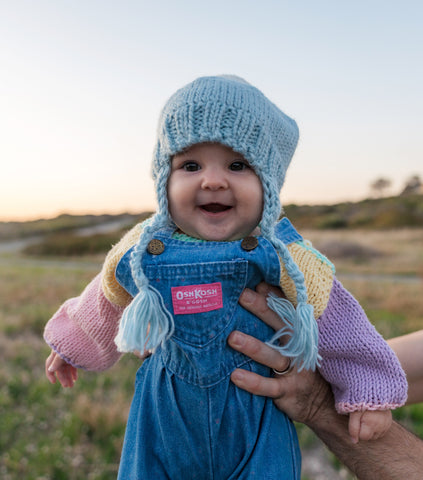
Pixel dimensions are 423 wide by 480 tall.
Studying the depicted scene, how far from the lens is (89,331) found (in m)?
1.90

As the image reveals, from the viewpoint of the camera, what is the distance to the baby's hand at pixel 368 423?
162cm

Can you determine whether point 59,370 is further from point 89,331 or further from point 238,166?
point 238,166

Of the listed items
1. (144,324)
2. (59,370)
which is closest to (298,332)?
(144,324)

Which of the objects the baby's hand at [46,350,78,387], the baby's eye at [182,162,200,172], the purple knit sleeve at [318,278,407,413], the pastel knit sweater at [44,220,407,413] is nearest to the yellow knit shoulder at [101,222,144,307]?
the pastel knit sweater at [44,220,407,413]

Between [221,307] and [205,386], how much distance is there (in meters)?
0.30

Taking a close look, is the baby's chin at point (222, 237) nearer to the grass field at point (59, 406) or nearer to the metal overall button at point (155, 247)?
the metal overall button at point (155, 247)

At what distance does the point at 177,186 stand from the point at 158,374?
74 cm

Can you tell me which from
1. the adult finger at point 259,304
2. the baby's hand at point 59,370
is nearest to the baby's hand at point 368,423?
the adult finger at point 259,304

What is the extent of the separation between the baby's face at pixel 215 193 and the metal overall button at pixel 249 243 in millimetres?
67

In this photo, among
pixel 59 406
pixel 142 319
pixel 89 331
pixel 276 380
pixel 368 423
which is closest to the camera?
pixel 142 319

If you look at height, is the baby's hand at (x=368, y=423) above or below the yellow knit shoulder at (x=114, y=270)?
below

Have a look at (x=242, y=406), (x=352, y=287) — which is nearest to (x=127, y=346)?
(x=242, y=406)

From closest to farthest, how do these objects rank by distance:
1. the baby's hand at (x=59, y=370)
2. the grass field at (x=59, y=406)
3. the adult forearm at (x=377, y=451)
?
the adult forearm at (x=377, y=451) → the baby's hand at (x=59, y=370) → the grass field at (x=59, y=406)

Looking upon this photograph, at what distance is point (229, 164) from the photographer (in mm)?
1660
